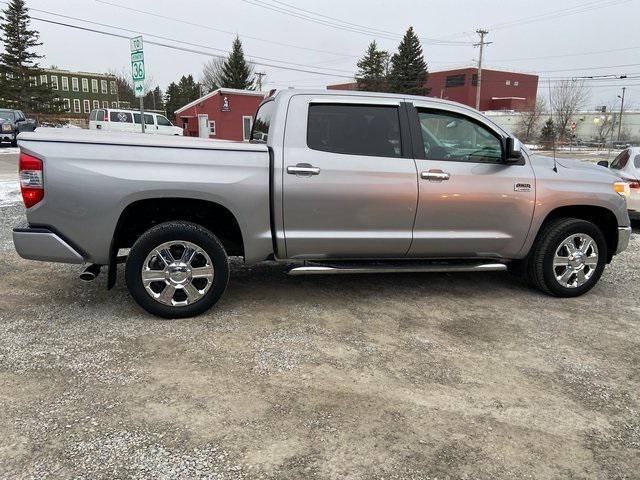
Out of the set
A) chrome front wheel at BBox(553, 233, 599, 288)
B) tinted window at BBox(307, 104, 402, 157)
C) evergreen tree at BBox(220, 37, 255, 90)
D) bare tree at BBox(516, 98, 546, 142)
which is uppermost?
evergreen tree at BBox(220, 37, 255, 90)

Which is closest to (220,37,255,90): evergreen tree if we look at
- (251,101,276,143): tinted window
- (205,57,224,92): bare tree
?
(205,57,224,92): bare tree

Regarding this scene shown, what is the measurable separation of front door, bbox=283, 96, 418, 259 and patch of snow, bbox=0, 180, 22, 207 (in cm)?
702

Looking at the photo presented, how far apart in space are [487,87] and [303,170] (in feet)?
259

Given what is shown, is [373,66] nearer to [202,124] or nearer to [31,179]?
[202,124]

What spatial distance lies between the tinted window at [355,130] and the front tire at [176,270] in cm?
123

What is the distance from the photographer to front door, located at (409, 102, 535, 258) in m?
4.55

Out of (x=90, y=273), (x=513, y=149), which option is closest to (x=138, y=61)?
(x=90, y=273)

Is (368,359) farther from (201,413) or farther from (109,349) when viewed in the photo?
(109,349)

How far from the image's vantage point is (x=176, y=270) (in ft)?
13.5

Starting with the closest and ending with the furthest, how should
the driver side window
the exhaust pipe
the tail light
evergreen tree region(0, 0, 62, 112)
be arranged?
the tail light → the exhaust pipe → the driver side window → evergreen tree region(0, 0, 62, 112)

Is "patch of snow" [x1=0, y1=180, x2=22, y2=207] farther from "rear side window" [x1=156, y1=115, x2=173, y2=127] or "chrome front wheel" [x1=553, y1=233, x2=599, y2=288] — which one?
"rear side window" [x1=156, y1=115, x2=173, y2=127]

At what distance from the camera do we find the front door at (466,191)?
14.9 ft

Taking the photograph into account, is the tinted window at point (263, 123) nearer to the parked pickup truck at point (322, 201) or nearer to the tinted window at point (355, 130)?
the parked pickup truck at point (322, 201)

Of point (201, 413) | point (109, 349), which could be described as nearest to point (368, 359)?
point (201, 413)
